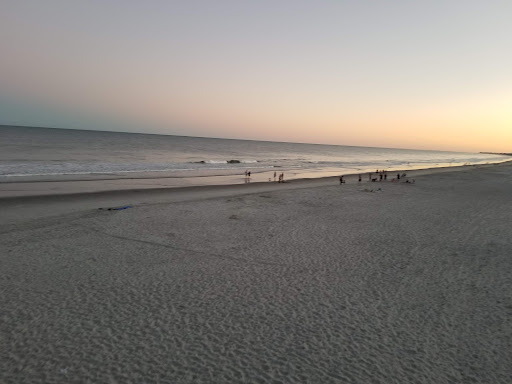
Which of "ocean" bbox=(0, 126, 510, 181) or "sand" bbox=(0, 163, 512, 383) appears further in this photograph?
"ocean" bbox=(0, 126, 510, 181)

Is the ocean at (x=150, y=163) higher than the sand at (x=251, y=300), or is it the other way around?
the ocean at (x=150, y=163)

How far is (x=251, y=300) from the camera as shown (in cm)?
561

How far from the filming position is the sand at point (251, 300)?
3.92m

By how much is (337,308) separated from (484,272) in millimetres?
4218

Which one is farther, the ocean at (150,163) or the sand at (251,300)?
the ocean at (150,163)

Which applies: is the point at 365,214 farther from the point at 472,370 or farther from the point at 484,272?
the point at 472,370

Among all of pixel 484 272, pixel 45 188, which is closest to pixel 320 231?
pixel 484 272

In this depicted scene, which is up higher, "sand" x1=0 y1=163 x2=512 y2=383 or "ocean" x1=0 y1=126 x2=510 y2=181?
"ocean" x1=0 y1=126 x2=510 y2=181

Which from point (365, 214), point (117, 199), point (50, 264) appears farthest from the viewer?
point (117, 199)

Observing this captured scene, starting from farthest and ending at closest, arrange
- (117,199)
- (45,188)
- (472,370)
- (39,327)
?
1. (45,188)
2. (117,199)
3. (39,327)
4. (472,370)

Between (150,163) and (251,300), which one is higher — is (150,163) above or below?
above

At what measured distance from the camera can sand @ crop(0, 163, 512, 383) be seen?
154 inches

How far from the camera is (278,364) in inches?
156

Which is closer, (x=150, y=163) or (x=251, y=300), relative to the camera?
(x=251, y=300)
